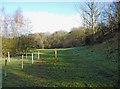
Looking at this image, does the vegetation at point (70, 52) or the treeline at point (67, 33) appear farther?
the treeline at point (67, 33)

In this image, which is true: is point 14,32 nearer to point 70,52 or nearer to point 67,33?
point 70,52

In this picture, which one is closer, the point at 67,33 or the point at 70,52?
the point at 70,52

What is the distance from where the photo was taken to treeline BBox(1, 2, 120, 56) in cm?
3330

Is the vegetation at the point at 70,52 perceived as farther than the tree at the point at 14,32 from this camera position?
No

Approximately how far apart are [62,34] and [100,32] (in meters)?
11.6

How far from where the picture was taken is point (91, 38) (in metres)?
45.7

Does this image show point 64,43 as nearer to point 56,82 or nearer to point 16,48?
point 16,48

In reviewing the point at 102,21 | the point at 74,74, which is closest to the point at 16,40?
the point at 102,21

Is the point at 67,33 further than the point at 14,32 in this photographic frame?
Yes

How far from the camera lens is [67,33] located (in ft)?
175

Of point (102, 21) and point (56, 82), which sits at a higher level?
point (102, 21)

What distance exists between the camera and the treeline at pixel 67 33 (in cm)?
3330

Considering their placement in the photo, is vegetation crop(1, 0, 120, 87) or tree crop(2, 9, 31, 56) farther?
tree crop(2, 9, 31, 56)

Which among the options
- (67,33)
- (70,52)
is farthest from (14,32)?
(67,33)
